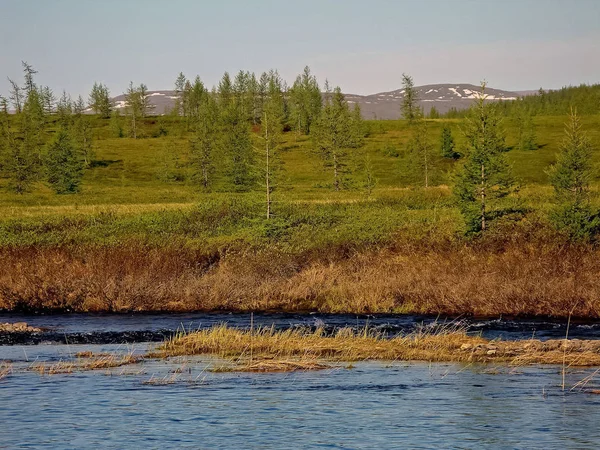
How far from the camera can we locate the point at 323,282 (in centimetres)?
3120

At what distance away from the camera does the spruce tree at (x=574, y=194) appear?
3700cm

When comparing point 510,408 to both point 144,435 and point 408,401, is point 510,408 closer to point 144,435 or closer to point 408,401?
point 408,401

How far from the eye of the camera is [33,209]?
193 feet

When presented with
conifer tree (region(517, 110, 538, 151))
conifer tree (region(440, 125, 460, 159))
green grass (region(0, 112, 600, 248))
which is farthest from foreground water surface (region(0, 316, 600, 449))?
conifer tree (region(517, 110, 538, 151))

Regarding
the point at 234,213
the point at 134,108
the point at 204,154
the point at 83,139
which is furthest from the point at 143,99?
the point at 234,213

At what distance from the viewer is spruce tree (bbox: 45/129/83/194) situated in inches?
3034

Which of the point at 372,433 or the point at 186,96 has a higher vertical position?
the point at 186,96

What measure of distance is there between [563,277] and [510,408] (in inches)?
607

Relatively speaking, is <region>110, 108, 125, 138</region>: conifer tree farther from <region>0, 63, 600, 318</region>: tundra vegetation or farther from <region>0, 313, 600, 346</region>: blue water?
<region>0, 313, 600, 346</region>: blue water

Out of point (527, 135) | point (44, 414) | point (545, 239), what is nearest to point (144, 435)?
point (44, 414)

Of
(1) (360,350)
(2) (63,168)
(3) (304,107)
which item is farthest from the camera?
(3) (304,107)

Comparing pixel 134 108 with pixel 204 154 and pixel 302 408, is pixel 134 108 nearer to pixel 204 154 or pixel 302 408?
pixel 204 154

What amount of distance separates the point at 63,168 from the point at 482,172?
49.3m

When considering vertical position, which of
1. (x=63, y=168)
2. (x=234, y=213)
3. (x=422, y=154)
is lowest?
(x=234, y=213)
